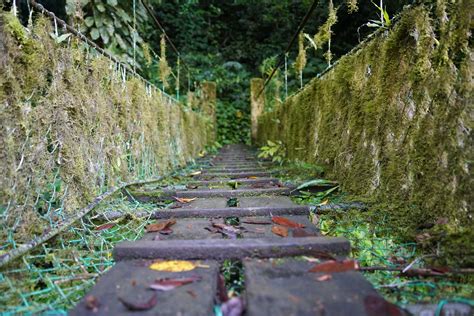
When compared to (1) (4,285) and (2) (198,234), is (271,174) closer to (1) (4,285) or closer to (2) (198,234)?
(2) (198,234)

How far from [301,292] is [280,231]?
53 cm

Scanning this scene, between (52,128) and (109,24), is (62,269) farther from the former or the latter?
(109,24)

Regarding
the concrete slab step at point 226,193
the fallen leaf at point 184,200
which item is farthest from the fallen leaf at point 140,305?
the concrete slab step at point 226,193

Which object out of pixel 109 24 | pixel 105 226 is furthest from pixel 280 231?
pixel 109 24

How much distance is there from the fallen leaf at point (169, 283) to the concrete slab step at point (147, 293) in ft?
0.04

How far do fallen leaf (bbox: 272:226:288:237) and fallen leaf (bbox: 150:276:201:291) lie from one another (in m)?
0.51

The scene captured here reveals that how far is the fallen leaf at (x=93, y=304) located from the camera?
2.86ft

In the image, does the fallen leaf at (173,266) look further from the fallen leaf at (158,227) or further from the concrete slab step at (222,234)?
the fallen leaf at (158,227)

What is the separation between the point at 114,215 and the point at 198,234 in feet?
2.01

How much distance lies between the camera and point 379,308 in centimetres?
85

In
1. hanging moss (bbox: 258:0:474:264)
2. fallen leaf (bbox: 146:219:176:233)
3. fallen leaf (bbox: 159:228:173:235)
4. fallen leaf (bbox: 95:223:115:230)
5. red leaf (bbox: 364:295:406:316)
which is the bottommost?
red leaf (bbox: 364:295:406:316)

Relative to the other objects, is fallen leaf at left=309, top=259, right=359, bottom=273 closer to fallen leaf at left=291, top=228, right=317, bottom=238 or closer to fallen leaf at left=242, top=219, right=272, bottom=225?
fallen leaf at left=291, top=228, right=317, bottom=238

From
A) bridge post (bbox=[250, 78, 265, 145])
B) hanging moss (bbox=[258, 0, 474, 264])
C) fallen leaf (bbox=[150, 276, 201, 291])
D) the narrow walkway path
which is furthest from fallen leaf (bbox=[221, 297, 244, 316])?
bridge post (bbox=[250, 78, 265, 145])

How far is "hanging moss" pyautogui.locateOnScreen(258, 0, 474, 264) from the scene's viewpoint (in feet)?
3.98
